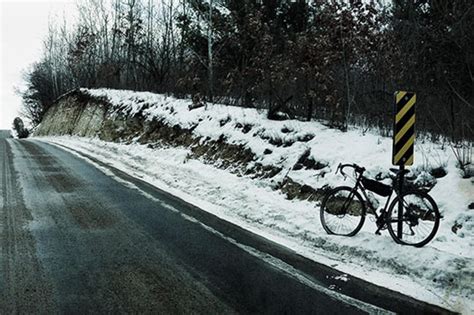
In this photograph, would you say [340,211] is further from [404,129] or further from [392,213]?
[404,129]

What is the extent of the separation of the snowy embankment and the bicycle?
0.63ft

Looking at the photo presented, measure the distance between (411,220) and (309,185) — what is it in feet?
10.6

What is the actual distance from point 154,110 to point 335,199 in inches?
595

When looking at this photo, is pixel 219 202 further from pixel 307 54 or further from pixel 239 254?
pixel 307 54

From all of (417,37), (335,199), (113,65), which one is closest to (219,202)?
(335,199)

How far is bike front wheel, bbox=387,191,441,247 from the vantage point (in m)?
5.84

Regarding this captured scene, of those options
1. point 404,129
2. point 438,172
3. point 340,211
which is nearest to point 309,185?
point 340,211

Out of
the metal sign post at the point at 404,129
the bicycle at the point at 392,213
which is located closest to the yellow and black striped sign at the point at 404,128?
the metal sign post at the point at 404,129

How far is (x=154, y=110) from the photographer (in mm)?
20375

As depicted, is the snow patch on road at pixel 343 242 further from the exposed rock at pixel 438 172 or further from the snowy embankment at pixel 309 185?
the exposed rock at pixel 438 172

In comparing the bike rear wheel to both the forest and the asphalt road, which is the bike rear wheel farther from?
the forest

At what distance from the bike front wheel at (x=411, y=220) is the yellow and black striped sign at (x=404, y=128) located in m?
0.57

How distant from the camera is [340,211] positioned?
21.8 feet

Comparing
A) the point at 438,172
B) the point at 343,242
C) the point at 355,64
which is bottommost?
the point at 343,242
